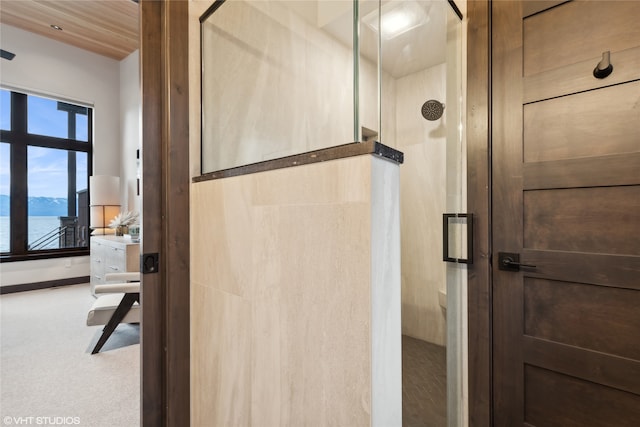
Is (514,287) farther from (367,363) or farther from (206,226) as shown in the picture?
(206,226)

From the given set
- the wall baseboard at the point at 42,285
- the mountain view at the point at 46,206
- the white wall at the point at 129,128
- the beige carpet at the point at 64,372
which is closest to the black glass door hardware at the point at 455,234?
the beige carpet at the point at 64,372

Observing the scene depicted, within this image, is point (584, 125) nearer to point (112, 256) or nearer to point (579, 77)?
point (579, 77)

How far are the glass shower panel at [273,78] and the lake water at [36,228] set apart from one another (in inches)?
196

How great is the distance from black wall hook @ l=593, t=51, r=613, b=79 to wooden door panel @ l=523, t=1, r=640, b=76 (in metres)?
0.02

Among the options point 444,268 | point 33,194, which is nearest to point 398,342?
point 444,268

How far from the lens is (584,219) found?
1.16 m

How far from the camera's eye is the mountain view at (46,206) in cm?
450

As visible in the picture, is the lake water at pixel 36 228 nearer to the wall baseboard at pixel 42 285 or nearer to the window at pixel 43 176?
the window at pixel 43 176

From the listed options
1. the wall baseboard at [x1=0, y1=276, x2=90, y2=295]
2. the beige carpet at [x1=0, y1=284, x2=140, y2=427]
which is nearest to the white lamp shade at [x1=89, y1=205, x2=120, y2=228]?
the wall baseboard at [x1=0, y1=276, x2=90, y2=295]

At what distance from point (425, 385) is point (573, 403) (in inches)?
21.9

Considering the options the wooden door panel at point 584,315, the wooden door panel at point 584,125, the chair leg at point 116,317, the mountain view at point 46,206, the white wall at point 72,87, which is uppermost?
the white wall at point 72,87

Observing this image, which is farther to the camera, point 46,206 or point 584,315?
point 46,206

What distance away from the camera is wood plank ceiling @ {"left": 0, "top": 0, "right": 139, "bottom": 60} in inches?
141

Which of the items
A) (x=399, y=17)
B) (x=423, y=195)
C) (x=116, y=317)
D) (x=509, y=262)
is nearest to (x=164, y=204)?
(x=423, y=195)
